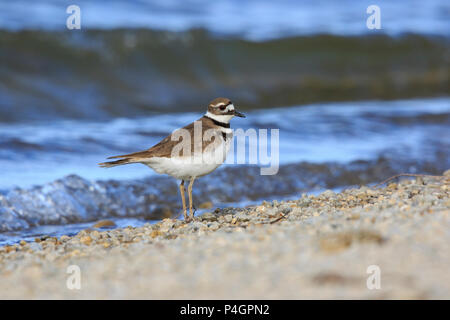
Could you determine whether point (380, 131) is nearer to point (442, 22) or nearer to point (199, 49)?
point (199, 49)

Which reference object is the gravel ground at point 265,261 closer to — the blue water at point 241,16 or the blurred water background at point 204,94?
the blurred water background at point 204,94

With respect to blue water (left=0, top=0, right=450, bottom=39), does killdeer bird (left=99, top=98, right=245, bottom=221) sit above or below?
below

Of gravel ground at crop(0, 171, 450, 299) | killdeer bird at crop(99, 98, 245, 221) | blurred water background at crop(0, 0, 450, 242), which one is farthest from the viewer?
blurred water background at crop(0, 0, 450, 242)

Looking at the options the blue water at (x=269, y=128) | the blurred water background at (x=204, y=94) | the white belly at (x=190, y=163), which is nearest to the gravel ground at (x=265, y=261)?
the white belly at (x=190, y=163)

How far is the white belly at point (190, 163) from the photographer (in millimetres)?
5930

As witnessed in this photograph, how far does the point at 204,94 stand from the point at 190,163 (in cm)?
933

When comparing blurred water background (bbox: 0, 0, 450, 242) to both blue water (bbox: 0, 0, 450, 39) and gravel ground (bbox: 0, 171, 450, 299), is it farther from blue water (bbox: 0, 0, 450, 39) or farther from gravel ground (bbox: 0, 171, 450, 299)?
gravel ground (bbox: 0, 171, 450, 299)

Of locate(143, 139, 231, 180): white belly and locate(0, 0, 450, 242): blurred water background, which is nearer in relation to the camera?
locate(143, 139, 231, 180): white belly

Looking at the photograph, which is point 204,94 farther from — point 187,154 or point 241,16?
point 187,154

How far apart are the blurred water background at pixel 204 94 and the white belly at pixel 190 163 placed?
174 centimetres

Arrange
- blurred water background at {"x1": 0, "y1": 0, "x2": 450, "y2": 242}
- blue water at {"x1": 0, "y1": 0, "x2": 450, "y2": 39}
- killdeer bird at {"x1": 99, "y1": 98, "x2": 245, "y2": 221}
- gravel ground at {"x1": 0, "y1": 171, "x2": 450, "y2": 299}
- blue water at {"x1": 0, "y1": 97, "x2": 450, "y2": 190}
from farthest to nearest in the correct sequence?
blue water at {"x1": 0, "y1": 0, "x2": 450, "y2": 39}
blue water at {"x1": 0, "y1": 97, "x2": 450, "y2": 190}
blurred water background at {"x1": 0, "y1": 0, "x2": 450, "y2": 242}
killdeer bird at {"x1": 99, "y1": 98, "x2": 245, "y2": 221}
gravel ground at {"x1": 0, "y1": 171, "x2": 450, "y2": 299}

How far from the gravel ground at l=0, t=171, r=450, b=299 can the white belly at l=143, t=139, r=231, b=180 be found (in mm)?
789

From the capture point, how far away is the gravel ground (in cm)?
353

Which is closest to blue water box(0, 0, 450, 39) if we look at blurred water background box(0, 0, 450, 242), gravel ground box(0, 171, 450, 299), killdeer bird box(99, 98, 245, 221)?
blurred water background box(0, 0, 450, 242)
